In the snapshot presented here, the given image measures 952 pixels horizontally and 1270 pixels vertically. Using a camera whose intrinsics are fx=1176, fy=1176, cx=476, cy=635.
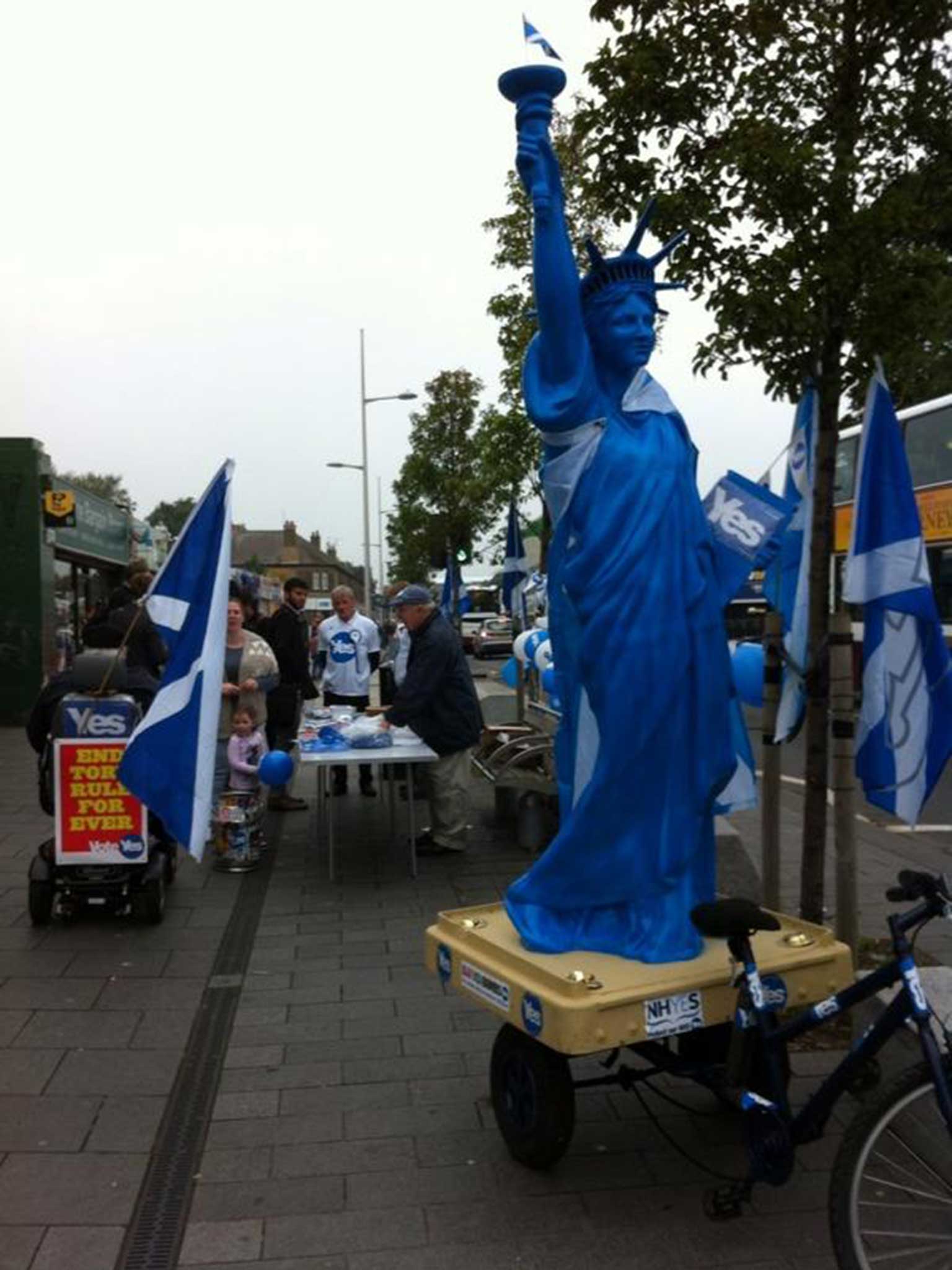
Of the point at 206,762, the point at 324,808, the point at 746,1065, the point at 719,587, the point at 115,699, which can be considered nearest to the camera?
the point at 746,1065

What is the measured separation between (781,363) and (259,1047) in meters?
3.29

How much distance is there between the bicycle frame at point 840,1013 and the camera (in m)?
2.39

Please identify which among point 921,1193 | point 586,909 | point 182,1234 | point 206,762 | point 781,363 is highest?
point 781,363

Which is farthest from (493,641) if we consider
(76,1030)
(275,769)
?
(76,1030)

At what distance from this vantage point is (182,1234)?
3.06m

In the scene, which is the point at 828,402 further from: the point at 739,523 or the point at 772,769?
the point at 772,769

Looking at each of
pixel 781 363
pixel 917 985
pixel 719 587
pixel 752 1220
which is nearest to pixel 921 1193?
pixel 917 985

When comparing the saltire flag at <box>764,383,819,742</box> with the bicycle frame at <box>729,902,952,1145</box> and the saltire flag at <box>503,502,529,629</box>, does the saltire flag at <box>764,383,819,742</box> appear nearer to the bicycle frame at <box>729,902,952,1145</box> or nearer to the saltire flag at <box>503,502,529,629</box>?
the bicycle frame at <box>729,902,952,1145</box>

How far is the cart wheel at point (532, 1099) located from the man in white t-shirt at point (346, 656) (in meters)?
6.64

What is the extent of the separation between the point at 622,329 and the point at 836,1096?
219cm

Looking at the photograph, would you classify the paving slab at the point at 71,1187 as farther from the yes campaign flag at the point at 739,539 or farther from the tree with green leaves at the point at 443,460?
the tree with green leaves at the point at 443,460

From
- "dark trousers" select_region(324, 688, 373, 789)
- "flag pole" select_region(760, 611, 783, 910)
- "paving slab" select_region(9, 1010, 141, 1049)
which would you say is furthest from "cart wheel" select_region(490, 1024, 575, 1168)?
"dark trousers" select_region(324, 688, 373, 789)

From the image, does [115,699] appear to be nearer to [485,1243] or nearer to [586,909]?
[586,909]

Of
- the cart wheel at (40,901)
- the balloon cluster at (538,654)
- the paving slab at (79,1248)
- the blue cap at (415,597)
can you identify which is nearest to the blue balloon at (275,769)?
the blue cap at (415,597)
